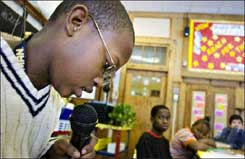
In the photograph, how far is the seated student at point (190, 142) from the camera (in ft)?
9.46

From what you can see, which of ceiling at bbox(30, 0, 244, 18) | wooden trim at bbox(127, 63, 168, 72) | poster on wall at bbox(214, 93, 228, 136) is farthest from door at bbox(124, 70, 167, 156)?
ceiling at bbox(30, 0, 244, 18)

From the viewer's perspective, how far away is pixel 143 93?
17.1 feet

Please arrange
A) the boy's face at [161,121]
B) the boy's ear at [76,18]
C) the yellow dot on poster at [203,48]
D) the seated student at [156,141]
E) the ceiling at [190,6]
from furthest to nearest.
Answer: the yellow dot on poster at [203,48], the ceiling at [190,6], the boy's face at [161,121], the seated student at [156,141], the boy's ear at [76,18]

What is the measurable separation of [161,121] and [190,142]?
0.41 metres

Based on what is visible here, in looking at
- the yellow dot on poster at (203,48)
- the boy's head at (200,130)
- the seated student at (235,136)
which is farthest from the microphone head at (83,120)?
the yellow dot on poster at (203,48)

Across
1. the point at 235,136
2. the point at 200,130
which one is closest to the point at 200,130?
the point at 200,130

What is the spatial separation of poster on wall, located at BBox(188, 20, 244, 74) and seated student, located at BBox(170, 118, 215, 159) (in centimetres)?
199

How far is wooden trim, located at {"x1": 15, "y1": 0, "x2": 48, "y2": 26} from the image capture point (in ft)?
8.77

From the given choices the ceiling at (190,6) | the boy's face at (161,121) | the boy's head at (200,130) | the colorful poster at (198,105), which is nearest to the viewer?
the boy's face at (161,121)

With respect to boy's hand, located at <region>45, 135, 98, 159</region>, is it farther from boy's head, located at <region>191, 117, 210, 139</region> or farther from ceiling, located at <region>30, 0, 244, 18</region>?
ceiling, located at <region>30, 0, 244, 18</region>

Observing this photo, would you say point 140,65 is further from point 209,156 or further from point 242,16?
point 209,156

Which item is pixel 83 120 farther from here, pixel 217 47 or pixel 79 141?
pixel 217 47

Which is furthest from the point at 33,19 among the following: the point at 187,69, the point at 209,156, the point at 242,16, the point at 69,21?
the point at 242,16

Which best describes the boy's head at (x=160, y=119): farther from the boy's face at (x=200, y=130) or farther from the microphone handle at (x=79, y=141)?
the microphone handle at (x=79, y=141)
